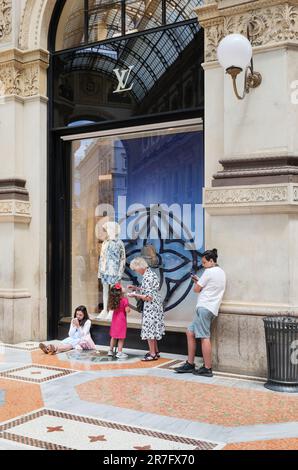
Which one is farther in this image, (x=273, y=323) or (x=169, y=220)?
(x=169, y=220)

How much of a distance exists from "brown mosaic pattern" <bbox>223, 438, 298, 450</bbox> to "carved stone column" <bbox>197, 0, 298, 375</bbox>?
7.30 ft

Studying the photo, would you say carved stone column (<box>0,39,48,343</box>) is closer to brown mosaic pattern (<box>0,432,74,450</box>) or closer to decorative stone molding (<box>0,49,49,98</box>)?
decorative stone molding (<box>0,49,49,98</box>)

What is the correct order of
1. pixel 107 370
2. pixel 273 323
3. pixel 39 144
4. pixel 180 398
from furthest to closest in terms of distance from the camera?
pixel 39 144 → pixel 107 370 → pixel 273 323 → pixel 180 398

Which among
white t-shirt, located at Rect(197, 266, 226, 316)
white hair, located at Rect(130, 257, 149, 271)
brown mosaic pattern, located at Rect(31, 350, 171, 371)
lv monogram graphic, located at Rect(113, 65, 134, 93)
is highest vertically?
lv monogram graphic, located at Rect(113, 65, 134, 93)

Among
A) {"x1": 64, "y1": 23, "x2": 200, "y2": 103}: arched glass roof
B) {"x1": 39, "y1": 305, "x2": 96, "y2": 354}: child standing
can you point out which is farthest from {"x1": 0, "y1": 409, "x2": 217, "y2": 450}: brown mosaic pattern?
{"x1": 64, "y1": 23, "x2": 200, "y2": 103}: arched glass roof

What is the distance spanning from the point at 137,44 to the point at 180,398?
232 inches

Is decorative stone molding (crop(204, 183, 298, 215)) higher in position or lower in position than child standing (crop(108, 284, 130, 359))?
higher

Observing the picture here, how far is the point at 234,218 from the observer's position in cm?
728

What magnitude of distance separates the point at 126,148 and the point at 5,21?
127 inches

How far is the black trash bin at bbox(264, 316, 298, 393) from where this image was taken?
6418mm

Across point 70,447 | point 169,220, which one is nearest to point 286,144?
point 169,220

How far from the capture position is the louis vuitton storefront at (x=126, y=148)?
873 cm

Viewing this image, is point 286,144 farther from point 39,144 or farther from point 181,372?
point 39,144

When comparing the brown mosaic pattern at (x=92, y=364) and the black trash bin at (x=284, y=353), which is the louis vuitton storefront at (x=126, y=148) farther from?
the black trash bin at (x=284, y=353)
